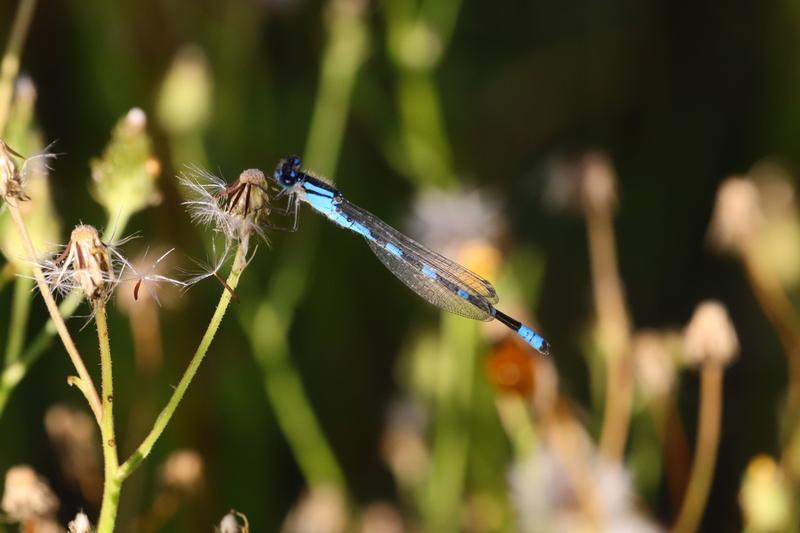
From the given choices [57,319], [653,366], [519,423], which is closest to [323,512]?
[519,423]

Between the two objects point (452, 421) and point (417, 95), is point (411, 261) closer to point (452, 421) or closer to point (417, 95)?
point (452, 421)

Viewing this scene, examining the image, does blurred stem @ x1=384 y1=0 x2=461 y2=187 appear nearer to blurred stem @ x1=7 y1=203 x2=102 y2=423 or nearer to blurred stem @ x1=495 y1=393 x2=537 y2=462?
blurred stem @ x1=495 y1=393 x2=537 y2=462

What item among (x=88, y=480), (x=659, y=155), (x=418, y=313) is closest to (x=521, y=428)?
(x=88, y=480)

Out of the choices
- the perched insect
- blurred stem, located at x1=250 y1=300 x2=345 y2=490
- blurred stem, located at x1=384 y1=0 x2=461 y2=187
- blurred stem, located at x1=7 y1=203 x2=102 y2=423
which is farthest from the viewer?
blurred stem, located at x1=384 y1=0 x2=461 y2=187

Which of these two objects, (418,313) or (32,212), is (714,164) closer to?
(418,313)

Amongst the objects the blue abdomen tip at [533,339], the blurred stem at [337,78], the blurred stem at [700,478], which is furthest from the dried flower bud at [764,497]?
the blurred stem at [337,78]

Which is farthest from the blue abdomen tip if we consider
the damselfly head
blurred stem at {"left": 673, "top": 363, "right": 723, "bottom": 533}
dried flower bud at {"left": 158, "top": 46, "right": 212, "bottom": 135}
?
dried flower bud at {"left": 158, "top": 46, "right": 212, "bottom": 135}
